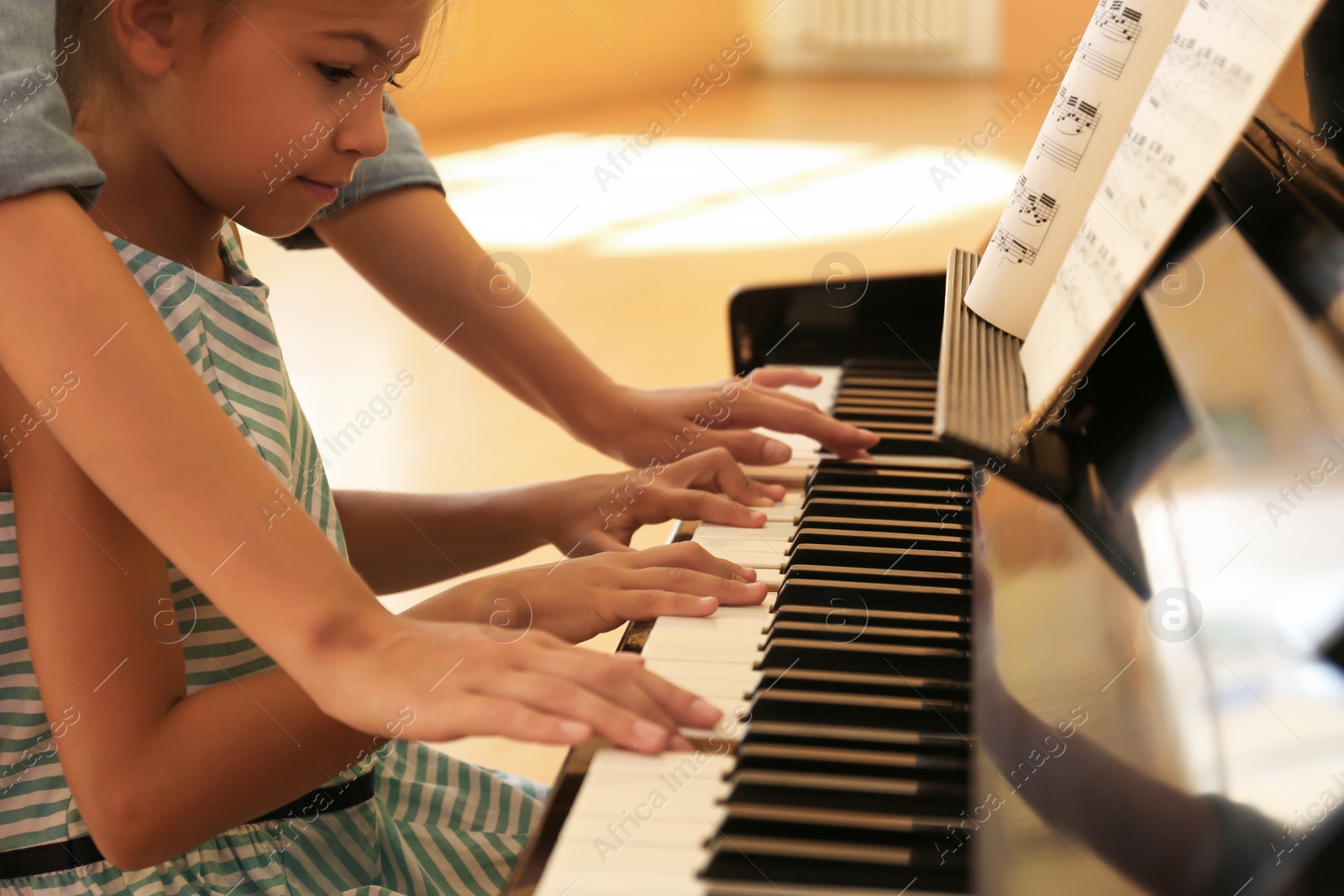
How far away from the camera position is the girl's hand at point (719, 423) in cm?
113

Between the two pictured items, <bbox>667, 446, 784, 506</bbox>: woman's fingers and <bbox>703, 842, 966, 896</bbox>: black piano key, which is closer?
<bbox>703, 842, 966, 896</bbox>: black piano key

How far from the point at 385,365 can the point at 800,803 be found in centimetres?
308

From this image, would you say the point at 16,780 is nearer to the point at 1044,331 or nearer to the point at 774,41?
the point at 1044,331

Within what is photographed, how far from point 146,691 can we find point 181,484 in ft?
0.53

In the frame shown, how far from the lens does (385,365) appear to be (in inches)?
140

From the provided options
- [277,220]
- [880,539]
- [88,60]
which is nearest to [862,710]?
[880,539]

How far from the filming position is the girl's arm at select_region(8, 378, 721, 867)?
68 centimetres

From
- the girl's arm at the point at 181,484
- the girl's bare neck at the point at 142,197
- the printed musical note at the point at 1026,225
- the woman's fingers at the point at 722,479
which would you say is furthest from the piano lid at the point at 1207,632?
the girl's bare neck at the point at 142,197

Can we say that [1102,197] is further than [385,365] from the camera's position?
No

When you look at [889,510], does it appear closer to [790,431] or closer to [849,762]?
[790,431]

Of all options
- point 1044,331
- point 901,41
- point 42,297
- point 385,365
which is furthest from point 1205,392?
point 901,41

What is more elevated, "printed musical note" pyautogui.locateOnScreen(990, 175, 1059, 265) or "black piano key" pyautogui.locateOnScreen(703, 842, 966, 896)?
"printed musical note" pyautogui.locateOnScreen(990, 175, 1059, 265)

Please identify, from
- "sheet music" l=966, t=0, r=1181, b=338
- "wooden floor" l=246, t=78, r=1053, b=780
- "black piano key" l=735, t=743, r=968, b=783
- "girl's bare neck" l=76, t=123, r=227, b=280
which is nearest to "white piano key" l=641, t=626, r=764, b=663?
"black piano key" l=735, t=743, r=968, b=783

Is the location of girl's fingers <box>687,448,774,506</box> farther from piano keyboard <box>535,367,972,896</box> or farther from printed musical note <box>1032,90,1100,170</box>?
printed musical note <box>1032,90,1100,170</box>
